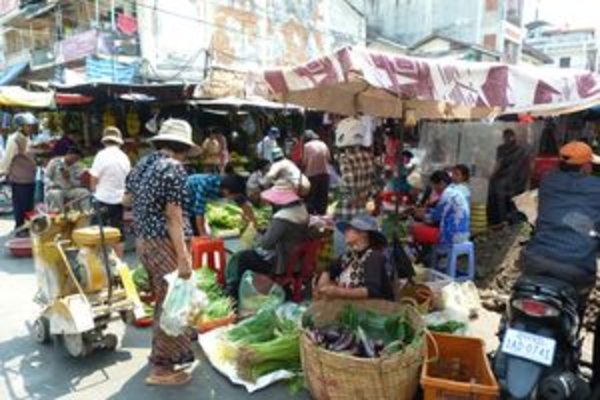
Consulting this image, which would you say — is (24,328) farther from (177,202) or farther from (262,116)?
(262,116)

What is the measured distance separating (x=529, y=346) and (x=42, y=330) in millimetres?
3838

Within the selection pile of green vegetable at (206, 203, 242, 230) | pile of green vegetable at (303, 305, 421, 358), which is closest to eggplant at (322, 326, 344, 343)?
pile of green vegetable at (303, 305, 421, 358)

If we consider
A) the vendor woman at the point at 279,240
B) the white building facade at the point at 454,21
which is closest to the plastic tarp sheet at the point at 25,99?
the vendor woman at the point at 279,240

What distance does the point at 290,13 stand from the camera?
77.4ft

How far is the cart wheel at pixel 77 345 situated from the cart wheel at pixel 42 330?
1.02ft

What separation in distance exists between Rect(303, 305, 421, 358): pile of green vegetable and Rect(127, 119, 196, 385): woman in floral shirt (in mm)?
1036

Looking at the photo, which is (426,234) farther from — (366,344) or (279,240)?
(366,344)

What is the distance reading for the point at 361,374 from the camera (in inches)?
125

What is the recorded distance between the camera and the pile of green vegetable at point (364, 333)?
11.3 feet

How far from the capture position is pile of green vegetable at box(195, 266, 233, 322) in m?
4.77

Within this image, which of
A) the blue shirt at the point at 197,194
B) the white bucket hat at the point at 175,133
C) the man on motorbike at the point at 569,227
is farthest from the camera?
the blue shirt at the point at 197,194

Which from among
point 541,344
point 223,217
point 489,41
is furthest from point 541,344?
point 489,41

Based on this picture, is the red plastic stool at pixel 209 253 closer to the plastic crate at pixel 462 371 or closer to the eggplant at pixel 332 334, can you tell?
the eggplant at pixel 332 334

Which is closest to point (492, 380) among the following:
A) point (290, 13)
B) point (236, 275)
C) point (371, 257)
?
point (371, 257)
